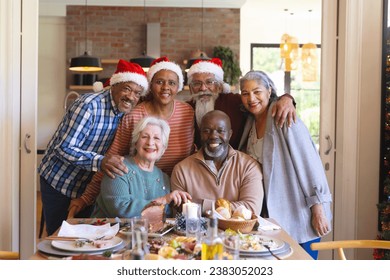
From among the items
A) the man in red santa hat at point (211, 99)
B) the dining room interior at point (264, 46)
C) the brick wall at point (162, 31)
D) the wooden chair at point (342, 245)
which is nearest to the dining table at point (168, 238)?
the wooden chair at point (342, 245)

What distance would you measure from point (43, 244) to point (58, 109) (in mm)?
6002

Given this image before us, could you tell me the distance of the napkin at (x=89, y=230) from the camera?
1.90 metres

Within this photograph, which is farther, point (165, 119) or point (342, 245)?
point (165, 119)

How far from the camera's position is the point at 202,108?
114 inches

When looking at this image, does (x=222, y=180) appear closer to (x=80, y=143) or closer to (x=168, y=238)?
(x=168, y=238)

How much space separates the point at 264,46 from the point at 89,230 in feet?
24.0

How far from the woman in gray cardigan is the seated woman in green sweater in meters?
0.51

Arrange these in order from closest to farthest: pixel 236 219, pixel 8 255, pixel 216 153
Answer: pixel 8 255
pixel 236 219
pixel 216 153

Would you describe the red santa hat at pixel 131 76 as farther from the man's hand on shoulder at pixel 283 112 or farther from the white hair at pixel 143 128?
the man's hand on shoulder at pixel 283 112

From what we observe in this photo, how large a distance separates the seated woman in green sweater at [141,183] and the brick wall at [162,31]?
498cm

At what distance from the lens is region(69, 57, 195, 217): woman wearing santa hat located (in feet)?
9.11

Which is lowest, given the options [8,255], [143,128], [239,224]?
[8,255]

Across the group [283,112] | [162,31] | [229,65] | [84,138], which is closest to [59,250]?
[84,138]
